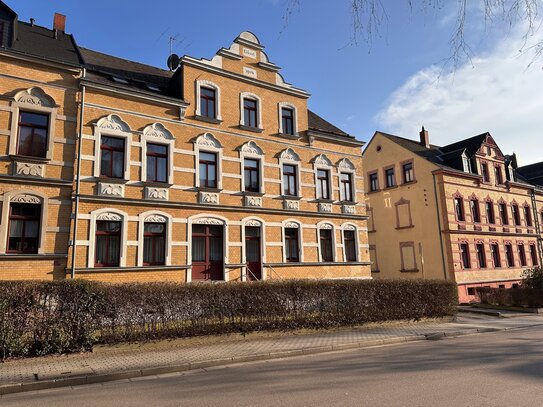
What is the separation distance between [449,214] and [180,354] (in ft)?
81.6

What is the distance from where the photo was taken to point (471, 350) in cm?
1009

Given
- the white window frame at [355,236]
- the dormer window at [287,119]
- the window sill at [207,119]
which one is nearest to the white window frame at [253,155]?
the window sill at [207,119]

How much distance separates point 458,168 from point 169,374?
29511 millimetres

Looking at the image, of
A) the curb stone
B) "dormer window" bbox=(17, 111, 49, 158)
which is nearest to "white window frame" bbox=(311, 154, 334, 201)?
the curb stone

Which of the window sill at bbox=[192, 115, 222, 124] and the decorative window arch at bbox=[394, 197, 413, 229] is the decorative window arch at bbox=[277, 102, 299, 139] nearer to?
the window sill at bbox=[192, 115, 222, 124]

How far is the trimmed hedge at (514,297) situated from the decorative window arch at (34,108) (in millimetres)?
25343

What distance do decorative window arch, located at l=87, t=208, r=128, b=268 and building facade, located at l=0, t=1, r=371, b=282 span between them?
4 centimetres

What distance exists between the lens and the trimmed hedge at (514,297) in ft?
71.5

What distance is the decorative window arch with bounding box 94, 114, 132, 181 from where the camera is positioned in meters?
15.8

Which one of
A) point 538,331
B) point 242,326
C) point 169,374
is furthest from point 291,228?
point 169,374

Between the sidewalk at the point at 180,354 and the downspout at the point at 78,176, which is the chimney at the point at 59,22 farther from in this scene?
the sidewalk at the point at 180,354

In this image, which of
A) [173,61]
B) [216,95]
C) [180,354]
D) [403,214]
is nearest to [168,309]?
[180,354]

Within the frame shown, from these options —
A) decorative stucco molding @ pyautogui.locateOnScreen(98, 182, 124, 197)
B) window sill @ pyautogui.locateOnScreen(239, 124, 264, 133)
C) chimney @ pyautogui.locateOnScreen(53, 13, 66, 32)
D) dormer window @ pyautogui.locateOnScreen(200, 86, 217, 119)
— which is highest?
chimney @ pyautogui.locateOnScreen(53, 13, 66, 32)

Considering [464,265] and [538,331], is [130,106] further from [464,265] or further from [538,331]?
[464,265]
